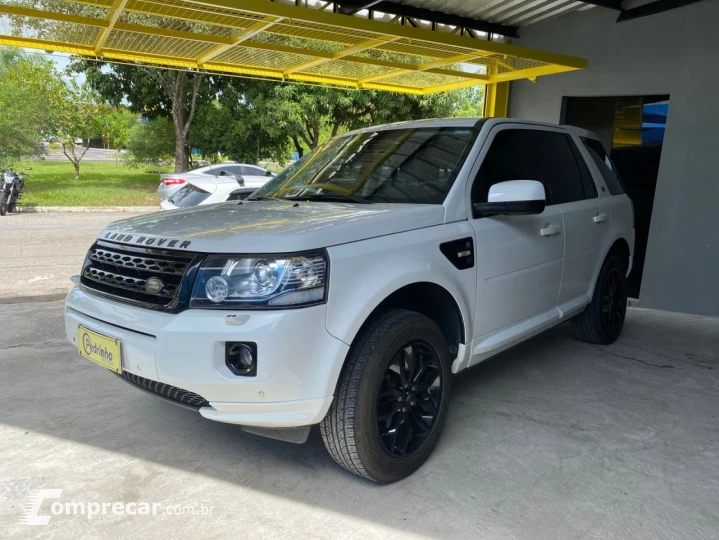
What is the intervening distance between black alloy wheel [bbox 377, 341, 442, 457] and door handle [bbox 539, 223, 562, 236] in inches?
53.1

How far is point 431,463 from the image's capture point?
307 cm

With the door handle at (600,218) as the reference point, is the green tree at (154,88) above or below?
above

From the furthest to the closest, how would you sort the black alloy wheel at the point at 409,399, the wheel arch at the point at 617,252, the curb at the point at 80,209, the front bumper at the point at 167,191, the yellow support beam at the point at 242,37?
the curb at the point at 80,209, the front bumper at the point at 167,191, the yellow support beam at the point at 242,37, the wheel arch at the point at 617,252, the black alloy wheel at the point at 409,399

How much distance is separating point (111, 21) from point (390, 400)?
452cm

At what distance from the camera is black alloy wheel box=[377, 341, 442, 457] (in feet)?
9.28

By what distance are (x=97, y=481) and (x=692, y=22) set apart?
7.31 metres

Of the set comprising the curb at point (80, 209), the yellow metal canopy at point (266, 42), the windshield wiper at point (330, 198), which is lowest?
the curb at point (80, 209)

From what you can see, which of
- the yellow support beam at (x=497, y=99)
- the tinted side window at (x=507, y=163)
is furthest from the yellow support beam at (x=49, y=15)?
the yellow support beam at (x=497, y=99)

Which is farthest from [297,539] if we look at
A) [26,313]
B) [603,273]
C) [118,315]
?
[26,313]

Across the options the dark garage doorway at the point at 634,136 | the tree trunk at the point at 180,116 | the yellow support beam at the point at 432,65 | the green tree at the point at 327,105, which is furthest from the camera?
the tree trunk at the point at 180,116

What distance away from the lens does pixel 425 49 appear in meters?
6.36

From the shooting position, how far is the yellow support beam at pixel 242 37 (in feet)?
17.4

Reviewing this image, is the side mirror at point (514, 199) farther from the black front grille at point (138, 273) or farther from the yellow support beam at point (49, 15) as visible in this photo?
the yellow support beam at point (49, 15)

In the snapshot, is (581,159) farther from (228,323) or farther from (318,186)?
(228,323)
